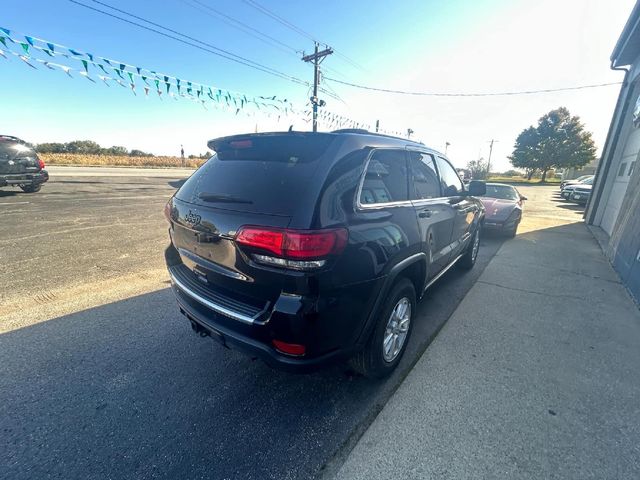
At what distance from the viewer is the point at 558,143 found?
41812mm

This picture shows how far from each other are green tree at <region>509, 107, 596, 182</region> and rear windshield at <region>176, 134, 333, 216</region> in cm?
5261

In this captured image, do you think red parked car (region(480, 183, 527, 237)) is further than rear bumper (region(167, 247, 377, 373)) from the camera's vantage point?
Yes

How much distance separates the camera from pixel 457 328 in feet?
10.7

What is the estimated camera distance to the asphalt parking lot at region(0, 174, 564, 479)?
172 centimetres

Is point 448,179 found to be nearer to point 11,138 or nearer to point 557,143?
point 11,138

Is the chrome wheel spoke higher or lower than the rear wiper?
lower

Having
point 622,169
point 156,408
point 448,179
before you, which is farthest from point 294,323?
point 622,169

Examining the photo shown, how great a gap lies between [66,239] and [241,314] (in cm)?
583

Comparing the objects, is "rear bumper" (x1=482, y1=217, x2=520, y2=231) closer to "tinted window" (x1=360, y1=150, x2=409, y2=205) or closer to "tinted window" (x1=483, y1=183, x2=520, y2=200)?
"tinted window" (x1=483, y1=183, x2=520, y2=200)

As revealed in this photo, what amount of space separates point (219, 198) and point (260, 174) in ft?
1.07

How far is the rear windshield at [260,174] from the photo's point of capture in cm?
184

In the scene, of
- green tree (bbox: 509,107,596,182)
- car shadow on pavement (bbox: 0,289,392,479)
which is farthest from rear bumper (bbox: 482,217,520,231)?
green tree (bbox: 509,107,596,182)

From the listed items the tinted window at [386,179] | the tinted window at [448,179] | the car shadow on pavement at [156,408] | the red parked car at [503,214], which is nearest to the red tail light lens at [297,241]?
the tinted window at [386,179]

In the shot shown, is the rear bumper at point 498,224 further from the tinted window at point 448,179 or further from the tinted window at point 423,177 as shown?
the tinted window at point 423,177
